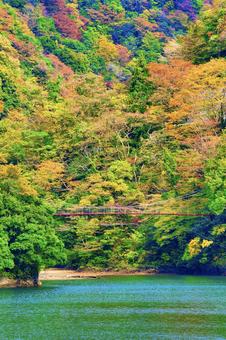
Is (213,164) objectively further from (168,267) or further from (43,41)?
(43,41)

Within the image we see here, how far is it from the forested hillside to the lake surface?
13.8ft

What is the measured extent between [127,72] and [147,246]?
42.3 m

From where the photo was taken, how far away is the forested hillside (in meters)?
47.9

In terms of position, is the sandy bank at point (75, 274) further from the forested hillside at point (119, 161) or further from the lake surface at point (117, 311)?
the lake surface at point (117, 311)

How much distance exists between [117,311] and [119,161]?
28.6m

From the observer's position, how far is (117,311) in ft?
115

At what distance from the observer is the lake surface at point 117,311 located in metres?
29.3

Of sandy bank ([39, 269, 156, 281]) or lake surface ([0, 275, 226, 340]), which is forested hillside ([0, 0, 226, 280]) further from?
lake surface ([0, 275, 226, 340])

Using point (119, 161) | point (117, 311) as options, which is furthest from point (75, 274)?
point (117, 311)

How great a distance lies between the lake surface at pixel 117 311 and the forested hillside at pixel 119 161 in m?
4.20

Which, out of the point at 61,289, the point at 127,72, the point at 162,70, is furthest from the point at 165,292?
the point at 127,72

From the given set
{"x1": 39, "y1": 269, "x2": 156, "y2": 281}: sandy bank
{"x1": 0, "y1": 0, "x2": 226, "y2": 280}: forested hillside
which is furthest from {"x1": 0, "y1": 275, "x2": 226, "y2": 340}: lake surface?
{"x1": 39, "y1": 269, "x2": 156, "y2": 281}: sandy bank

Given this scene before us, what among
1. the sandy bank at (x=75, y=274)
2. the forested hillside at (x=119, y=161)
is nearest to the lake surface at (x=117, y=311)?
the forested hillside at (x=119, y=161)

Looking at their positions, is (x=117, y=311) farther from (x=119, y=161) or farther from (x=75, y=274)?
(x=119, y=161)
